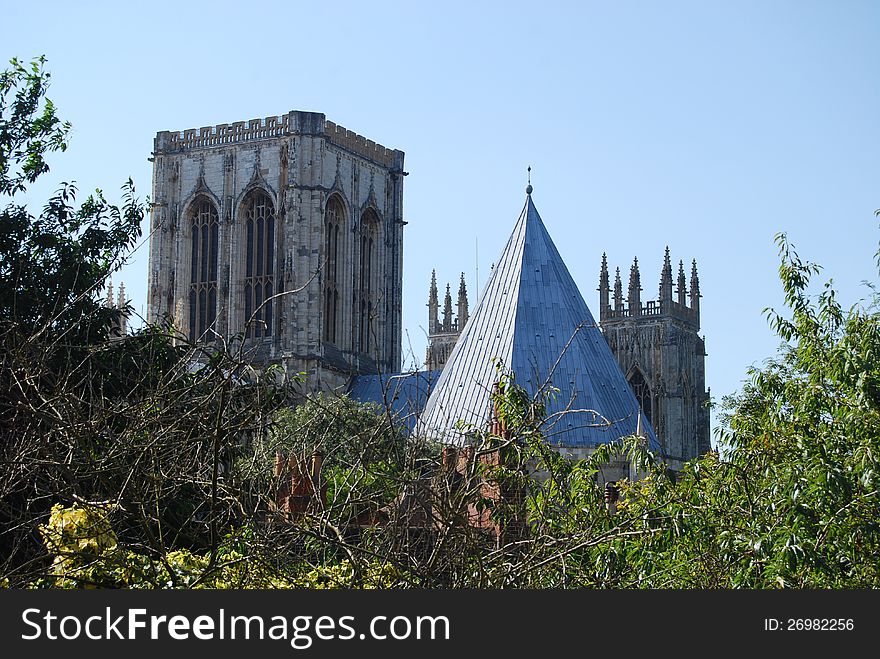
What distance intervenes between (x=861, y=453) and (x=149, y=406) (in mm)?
4444

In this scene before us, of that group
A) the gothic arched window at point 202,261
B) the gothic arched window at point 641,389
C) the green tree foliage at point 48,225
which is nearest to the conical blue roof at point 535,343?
the green tree foliage at point 48,225

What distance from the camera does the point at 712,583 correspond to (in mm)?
9430

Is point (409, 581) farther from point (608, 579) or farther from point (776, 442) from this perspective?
point (776, 442)

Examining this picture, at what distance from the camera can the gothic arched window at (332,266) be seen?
184 feet

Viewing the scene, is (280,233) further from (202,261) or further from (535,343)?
(535,343)

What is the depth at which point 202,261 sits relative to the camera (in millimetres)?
57469

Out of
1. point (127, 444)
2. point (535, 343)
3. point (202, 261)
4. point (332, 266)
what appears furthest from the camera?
point (202, 261)

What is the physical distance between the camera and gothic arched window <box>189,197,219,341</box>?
57219 millimetres

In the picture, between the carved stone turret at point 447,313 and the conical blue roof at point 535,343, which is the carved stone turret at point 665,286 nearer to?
the carved stone turret at point 447,313

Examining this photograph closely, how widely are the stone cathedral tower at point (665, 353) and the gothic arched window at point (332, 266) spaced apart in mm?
11745

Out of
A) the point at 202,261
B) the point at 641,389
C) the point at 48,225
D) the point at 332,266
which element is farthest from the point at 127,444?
the point at 641,389

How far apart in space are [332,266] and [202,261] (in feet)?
17.0

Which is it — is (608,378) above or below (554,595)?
above

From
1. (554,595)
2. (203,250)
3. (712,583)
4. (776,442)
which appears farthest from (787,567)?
(203,250)
